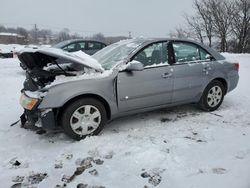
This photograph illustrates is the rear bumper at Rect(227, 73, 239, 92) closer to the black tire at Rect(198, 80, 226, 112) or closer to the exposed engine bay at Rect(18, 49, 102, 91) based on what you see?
the black tire at Rect(198, 80, 226, 112)

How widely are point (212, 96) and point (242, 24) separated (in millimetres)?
25986

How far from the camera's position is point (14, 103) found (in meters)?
6.54

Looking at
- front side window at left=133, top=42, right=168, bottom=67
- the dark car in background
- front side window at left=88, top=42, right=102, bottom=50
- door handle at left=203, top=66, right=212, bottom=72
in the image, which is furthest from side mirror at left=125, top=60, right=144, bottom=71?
front side window at left=88, top=42, right=102, bottom=50

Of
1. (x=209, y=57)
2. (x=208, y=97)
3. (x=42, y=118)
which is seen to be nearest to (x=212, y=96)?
(x=208, y=97)

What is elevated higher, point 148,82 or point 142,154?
point 148,82

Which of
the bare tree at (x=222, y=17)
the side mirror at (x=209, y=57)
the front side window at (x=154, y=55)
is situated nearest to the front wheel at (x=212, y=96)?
the side mirror at (x=209, y=57)

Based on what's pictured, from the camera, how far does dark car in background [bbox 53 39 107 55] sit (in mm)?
11334

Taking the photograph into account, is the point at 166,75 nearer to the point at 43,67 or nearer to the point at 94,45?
the point at 43,67

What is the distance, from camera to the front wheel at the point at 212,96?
5562mm

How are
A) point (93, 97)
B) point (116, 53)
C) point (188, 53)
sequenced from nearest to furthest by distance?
point (93, 97) → point (116, 53) → point (188, 53)

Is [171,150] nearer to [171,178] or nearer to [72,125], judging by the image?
[171,178]

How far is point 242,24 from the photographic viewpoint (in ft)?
93.9

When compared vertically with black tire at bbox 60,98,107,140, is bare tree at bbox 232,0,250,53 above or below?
above

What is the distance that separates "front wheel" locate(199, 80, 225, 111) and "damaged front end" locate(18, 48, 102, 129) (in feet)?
7.34
